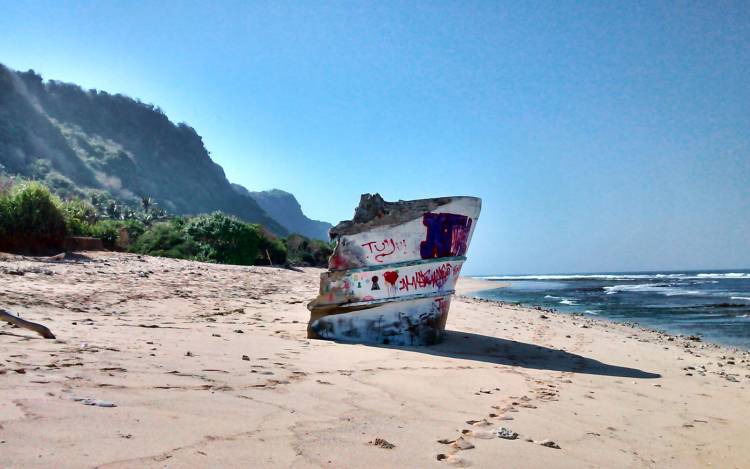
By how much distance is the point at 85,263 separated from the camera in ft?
34.2

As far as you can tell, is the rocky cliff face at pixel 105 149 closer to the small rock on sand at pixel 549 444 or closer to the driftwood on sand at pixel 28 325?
the driftwood on sand at pixel 28 325

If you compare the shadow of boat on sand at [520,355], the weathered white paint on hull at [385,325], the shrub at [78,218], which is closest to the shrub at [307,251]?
the shrub at [78,218]

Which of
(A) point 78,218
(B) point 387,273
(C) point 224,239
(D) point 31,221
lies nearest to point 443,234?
(B) point 387,273

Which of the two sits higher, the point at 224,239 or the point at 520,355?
the point at 224,239

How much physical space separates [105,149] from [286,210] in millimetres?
84037

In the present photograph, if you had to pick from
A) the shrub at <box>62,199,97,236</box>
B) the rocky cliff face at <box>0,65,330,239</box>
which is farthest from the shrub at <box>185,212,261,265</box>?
the rocky cliff face at <box>0,65,330,239</box>

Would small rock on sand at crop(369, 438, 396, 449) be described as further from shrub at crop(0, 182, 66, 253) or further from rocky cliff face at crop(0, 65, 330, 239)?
rocky cliff face at crop(0, 65, 330, 239)

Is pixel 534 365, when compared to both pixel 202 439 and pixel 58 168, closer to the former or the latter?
pixel 202 439

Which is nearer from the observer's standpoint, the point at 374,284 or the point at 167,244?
the point at 374,284

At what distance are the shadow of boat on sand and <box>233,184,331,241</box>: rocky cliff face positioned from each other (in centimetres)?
15431

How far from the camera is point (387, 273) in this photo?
6.25 meters

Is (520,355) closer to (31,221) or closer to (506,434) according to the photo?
(506,434)

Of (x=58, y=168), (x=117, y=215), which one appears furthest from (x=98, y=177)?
(x=117, y=215)

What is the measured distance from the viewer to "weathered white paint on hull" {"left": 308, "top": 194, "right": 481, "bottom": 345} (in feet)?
20.3
